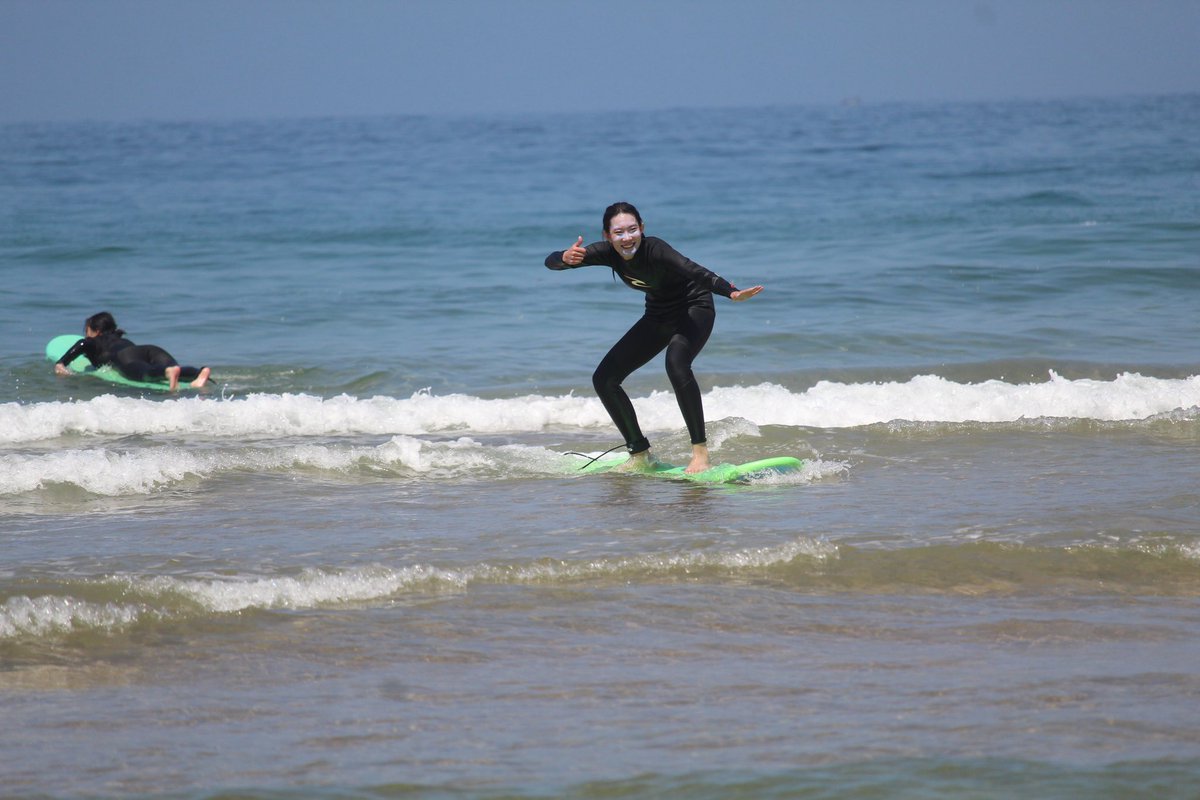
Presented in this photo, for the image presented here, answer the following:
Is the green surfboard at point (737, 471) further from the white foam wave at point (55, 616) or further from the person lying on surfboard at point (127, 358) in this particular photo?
the person lying on surfboard at point (127, 358)

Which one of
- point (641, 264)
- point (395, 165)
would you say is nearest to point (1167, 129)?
point (395, 165)

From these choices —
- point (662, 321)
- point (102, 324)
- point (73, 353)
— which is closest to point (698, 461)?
point (662, 321)

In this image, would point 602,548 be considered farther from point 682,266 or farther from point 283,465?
point 283,465

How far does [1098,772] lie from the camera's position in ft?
11.6

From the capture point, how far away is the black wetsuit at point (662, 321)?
7168mm

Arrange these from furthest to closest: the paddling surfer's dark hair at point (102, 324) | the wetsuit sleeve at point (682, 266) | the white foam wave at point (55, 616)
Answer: the paddling surfer's dark hair at point (102, 324) → the wetsuit sleeve at point (682, 266) → the white foam wave at point (55, 616)

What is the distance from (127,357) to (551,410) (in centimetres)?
483

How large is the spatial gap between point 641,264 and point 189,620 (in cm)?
342

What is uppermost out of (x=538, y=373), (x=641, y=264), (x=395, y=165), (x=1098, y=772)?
(x=395, y=165)

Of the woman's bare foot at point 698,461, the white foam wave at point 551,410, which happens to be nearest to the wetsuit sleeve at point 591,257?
the woman's bare foot at point 698,461

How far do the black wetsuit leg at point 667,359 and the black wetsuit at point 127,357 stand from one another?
602 cm

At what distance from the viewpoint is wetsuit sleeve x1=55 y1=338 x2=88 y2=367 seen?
12.2m

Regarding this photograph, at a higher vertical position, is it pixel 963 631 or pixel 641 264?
pixel 641 264

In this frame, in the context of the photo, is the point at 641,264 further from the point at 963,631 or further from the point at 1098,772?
the point at 1098,772
